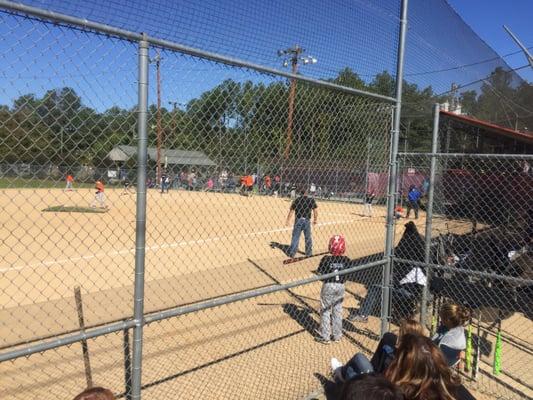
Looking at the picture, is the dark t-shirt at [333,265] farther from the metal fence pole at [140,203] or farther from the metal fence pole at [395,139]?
the metal fence pole at [140,203]

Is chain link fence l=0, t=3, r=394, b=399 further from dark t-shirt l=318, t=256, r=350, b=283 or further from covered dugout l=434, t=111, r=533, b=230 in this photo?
covered dugout l=434, t=111, r=533, b=230

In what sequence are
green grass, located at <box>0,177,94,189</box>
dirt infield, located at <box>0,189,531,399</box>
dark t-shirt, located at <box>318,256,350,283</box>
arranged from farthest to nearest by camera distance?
dark t-shirt, located at <box>318,256,350,283</box> < dirt infield, located at <box>0,189,531,399</box> < green grass, located at <box>0,177,94,189</box>

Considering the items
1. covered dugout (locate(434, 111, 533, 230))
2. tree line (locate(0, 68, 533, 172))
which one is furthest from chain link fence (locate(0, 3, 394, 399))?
covered dugout (locate(434, 111, 533, 230))

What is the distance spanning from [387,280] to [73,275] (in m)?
6.19

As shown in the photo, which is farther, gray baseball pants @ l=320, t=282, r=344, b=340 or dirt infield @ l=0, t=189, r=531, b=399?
gray baseball pants @ l=320, t=282, r=344, b=340

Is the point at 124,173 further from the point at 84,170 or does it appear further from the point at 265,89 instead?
the point at 265,89

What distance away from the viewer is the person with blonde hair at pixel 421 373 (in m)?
2.77

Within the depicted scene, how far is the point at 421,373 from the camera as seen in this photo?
2.83 meters

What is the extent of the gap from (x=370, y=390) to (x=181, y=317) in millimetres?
4877

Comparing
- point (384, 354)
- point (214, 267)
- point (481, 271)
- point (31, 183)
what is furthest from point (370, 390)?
point (214, 267)

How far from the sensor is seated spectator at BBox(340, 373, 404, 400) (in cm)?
195

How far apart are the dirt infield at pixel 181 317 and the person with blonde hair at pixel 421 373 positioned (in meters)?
1.88

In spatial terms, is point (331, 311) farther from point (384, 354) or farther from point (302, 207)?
point (302, 207)

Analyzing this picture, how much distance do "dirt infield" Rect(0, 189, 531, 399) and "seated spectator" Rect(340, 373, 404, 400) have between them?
265 centimetres
